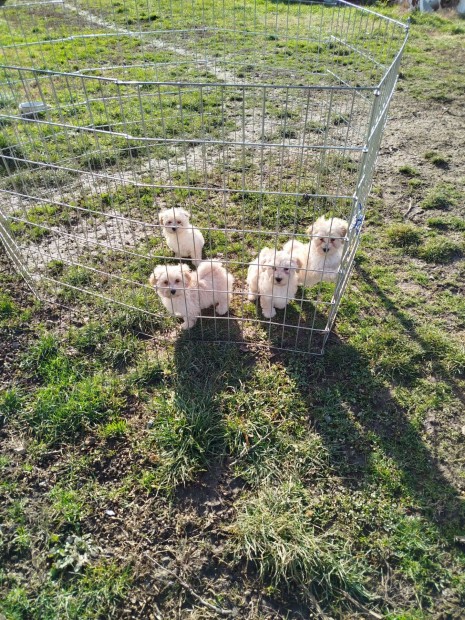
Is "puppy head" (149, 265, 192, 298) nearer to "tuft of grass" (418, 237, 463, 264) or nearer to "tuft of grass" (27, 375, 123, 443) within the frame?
"tuft of grass" (27, 375, 123, 443)

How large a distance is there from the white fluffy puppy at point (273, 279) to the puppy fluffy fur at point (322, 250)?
0.27ft

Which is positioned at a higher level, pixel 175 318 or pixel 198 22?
pixel 198 22

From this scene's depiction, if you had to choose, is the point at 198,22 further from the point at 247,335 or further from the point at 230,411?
the point at 230,411

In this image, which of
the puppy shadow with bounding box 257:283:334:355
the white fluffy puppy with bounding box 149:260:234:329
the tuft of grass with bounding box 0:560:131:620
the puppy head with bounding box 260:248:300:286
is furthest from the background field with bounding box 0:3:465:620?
the puppy head with bounding box 260:248:300:286

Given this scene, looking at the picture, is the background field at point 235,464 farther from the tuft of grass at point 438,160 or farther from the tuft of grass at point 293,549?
the tuft of grass at point 438,160

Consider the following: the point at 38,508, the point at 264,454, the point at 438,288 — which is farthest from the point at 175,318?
the point at 438,288

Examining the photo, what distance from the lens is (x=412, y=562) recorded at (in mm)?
2416

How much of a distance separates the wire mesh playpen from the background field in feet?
0.64

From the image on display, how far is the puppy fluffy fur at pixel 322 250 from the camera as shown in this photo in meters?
3.48

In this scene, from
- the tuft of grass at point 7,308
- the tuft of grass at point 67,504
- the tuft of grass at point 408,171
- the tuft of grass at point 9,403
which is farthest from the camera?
the tuft of grass at point 408,171

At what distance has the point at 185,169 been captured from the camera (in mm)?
5453

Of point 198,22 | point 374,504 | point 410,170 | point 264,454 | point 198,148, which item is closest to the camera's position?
point 374,504

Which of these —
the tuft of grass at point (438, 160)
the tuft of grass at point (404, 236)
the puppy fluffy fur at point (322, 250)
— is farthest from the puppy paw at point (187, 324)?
the tuft of grass at point (438, 160)

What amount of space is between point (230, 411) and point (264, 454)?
36 cm
